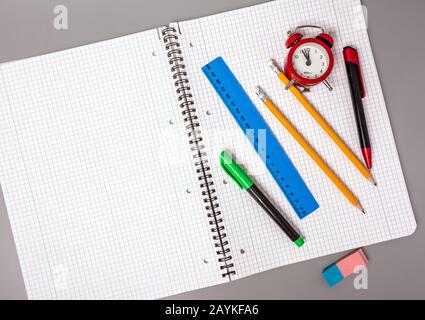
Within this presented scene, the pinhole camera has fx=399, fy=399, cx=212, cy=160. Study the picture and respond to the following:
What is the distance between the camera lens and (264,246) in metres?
1.22

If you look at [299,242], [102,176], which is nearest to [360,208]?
[299,242]

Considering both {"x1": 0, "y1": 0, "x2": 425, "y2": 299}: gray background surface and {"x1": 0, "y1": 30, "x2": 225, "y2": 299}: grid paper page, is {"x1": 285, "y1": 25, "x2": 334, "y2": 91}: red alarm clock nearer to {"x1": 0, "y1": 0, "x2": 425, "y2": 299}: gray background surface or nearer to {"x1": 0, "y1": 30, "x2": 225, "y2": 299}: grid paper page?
{"x1": 0, "y1": 0, "x2": 425, "y2": 299}: gray background surface

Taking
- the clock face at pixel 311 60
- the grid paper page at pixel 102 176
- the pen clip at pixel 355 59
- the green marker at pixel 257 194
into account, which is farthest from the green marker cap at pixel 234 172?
the pen clip at pixel 355 59

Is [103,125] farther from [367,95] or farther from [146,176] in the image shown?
[367,95]

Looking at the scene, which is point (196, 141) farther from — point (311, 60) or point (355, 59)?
point (355, 59)

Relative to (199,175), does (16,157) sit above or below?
above

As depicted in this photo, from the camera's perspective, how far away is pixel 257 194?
3.91ft

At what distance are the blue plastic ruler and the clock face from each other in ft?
0.60

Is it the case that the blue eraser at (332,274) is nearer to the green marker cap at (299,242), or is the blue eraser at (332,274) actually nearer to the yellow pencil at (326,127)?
the green marker cap at (299,242)

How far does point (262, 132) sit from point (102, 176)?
0.50m

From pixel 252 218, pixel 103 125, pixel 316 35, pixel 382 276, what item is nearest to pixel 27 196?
pixel 103 125

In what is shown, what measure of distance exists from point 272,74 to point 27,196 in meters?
0.83

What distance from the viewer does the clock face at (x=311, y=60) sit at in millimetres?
1171
